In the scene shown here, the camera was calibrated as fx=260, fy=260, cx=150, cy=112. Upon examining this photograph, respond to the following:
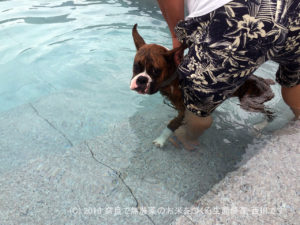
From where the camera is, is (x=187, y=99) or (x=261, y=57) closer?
(x=261, y=57)

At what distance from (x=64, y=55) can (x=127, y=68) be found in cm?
120

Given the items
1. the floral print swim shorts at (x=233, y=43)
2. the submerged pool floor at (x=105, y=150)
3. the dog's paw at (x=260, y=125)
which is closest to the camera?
the floral print swim shorts at (x=233, y=43)

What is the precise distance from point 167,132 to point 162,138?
8 cm

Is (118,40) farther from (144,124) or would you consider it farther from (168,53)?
(168,53)

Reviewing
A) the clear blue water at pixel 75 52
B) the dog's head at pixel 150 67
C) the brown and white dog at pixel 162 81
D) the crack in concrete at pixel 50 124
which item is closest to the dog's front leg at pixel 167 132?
the brown and white dog at pixel 162 81

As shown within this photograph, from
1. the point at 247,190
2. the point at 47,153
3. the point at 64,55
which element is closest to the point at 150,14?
the point at 64,55

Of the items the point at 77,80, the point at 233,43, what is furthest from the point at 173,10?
the point at 77,80

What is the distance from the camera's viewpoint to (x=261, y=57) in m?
1.63

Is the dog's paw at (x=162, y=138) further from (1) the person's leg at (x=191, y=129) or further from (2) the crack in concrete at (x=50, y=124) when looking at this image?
(2) the crack in concrete at (x=50, y=124)

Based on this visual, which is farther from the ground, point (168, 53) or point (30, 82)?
point (168, 53)

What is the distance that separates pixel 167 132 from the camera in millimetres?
2705

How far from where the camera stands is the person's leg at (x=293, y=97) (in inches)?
97.8

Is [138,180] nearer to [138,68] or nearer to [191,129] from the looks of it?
[191,129]

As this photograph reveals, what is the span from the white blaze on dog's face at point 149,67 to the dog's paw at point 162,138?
2.04ft
